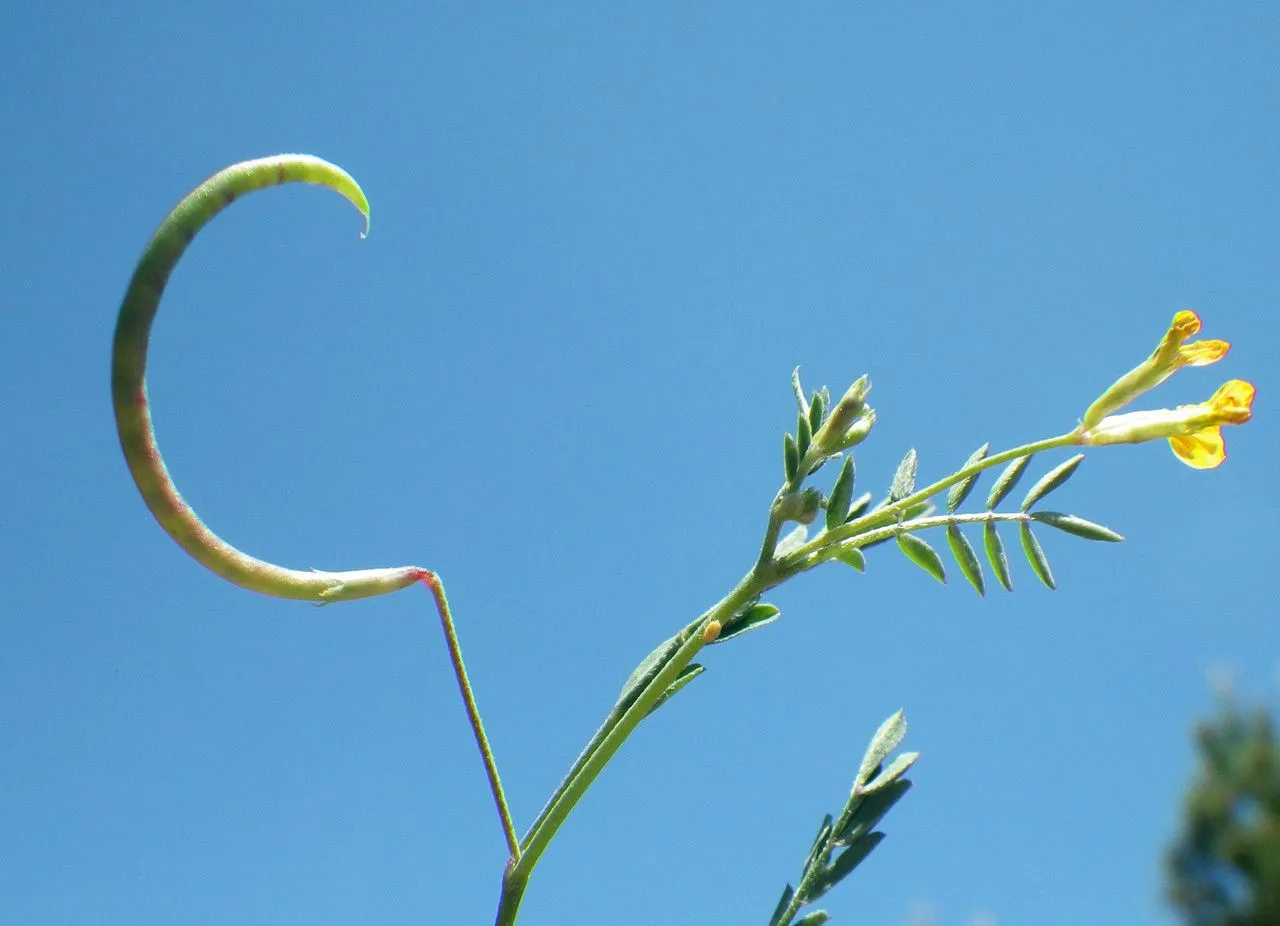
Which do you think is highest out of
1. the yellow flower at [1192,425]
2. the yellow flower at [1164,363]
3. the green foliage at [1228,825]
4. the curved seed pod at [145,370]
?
the curved seed pod at [145,370]

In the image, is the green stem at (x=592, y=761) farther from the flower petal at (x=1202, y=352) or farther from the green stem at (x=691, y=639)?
the flower petal at (x=1202, y=352)

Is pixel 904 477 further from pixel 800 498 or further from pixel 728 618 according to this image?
pixel 728 618

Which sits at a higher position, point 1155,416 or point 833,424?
point 833,424

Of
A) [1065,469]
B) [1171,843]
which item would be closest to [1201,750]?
[1171,843]

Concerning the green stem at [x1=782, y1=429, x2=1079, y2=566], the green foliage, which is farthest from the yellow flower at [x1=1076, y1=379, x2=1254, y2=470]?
the green foliage

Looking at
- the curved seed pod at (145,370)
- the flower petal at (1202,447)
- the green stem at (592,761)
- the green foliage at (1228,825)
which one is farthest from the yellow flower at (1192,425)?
the green foliage at (1228,825)

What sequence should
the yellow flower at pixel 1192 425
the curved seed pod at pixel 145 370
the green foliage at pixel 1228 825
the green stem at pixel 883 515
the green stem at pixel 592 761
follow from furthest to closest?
1. the green foliage at pixel 1228 825
2. the yellow flower at pixel 1192 425
3. the green stem at pixel 883 515
4. the green stem at pixel 592 761
5. the curved seed pod at pixel 145 370
